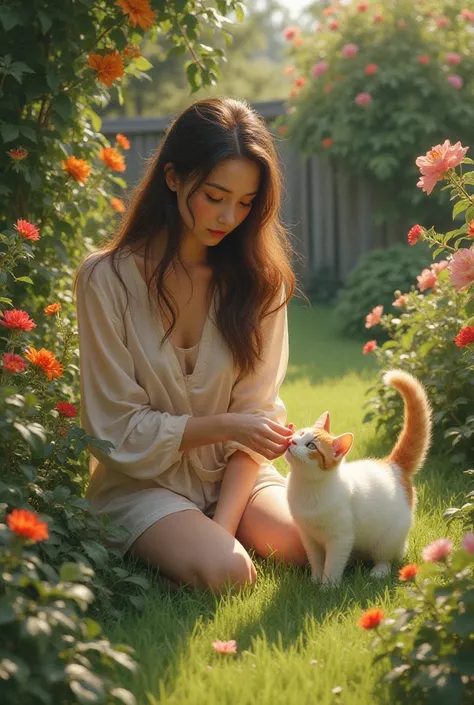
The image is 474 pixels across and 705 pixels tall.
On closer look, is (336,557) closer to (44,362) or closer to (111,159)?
(44,362)

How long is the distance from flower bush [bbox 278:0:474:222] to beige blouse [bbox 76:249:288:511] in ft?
19.4

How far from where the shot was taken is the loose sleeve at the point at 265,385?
3205 millimetres

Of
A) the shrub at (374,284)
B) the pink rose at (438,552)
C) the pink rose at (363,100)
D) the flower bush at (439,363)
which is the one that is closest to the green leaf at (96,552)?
the pink rose at (438,552)

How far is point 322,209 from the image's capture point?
1000cm

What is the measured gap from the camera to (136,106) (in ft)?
61.7

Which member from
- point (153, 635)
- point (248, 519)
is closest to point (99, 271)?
point (248, 519)

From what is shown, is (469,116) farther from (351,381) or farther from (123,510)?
(123,510)

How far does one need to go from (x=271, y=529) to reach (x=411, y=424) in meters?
0.56

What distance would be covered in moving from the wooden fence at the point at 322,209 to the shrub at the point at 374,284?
1.47 m

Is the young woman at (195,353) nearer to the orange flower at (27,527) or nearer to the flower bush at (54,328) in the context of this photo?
the flower bush at (54,328)

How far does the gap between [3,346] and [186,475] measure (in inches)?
32.2

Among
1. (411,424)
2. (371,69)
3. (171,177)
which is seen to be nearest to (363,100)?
(371,69)

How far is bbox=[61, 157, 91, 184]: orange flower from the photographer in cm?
372

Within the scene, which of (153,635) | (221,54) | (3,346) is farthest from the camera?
(221,54)
